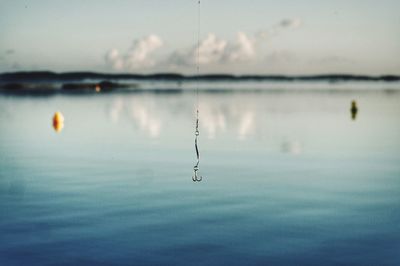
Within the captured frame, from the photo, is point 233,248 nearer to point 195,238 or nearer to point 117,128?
point 195,238

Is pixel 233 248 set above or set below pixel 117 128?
below

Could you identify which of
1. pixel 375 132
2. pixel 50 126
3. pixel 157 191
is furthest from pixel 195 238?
pixel 50 126

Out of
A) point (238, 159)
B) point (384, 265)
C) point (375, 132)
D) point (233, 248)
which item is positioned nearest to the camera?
point (384, 265)

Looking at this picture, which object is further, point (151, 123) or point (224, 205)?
point (151, 123)

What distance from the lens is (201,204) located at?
1998 cm

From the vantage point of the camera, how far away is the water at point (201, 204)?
568 inches

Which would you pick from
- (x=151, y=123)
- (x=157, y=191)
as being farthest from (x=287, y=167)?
(x=151, y=123)

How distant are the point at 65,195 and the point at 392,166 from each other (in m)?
15.6

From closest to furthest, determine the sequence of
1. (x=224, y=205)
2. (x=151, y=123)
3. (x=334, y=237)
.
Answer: (x=334, y=237) → (x=224, y=205) → (x=151, y=123)

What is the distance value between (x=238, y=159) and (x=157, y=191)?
1029 centimetres

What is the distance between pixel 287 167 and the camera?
29156mm

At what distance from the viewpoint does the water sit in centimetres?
1442

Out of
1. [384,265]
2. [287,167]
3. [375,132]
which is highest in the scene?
[375,132]

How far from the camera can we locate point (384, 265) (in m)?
13.5
